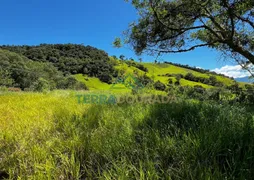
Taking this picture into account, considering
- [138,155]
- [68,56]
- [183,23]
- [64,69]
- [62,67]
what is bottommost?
[138,155]

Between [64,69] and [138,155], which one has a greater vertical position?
[64,69]

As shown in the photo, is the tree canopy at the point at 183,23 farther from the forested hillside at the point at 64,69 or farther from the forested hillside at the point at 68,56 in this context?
the forested hillside at the point at 68,56

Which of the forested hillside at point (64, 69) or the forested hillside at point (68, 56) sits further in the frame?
the forested hillside at point (68, 56)

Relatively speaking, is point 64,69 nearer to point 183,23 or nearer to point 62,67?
point 62,67

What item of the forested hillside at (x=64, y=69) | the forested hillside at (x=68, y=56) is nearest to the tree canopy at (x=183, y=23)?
the forested hillside at (x=64, y=69)

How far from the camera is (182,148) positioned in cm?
169

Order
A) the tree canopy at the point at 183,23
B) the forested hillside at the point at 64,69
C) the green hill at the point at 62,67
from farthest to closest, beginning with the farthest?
the green hill at the point at 62,67, the forested hillside at the point at 64,69, the tree canopy at the point at 183,23

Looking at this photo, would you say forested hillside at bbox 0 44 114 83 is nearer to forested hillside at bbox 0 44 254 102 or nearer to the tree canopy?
forested hillside at bbox 0 44 254 102

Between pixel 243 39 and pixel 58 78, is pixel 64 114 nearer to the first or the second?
pixel 243 39

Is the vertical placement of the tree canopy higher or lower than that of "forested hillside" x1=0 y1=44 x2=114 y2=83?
lower

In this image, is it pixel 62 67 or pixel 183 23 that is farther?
pixel 62 67

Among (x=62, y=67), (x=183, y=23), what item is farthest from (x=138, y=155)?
(x=62, y=67)

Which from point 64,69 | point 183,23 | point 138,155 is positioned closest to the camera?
point 138,155

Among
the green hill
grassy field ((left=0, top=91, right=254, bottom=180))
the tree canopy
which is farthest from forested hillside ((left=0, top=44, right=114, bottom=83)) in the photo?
grassy field ((left=0, top=91, right=254, bottom=180))
